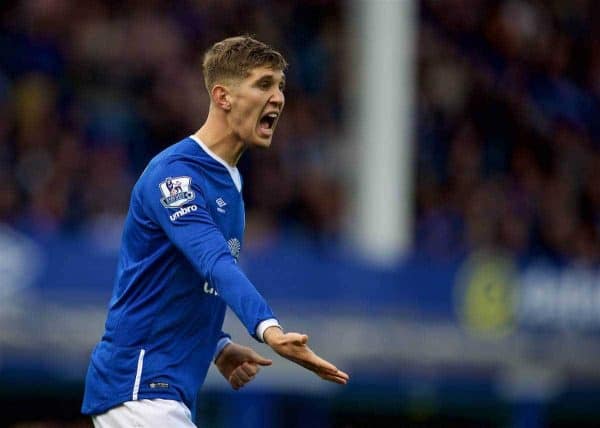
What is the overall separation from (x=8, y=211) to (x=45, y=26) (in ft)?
9.35

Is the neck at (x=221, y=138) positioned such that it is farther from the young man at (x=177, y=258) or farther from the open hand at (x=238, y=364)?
the open hand at (x=238, y=364)

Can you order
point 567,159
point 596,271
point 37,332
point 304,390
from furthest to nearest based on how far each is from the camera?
point 567,159, point 596,271, point 304,390, point 37,332

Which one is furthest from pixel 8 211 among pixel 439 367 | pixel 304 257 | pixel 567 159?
pixel 567 159

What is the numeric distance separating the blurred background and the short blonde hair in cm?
688

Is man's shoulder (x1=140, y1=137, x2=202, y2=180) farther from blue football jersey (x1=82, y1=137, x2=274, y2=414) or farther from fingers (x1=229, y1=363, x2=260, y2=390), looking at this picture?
fingers (x1=229, y1=363, x2=260, y2=390)

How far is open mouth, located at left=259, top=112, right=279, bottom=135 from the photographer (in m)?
5.70

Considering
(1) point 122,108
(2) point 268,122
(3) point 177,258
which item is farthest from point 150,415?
(1) point 122,108

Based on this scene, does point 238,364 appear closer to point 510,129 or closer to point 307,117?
point 307,117

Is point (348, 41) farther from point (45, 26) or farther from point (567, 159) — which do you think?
point (45, 26)

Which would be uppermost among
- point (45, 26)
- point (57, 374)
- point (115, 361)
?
point (45, 26)

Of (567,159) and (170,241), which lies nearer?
(170,241)

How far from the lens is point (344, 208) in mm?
15305

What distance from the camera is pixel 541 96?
18.1m

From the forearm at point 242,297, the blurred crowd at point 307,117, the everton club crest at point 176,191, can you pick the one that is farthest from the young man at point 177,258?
the blurred crowd at point 307,117
